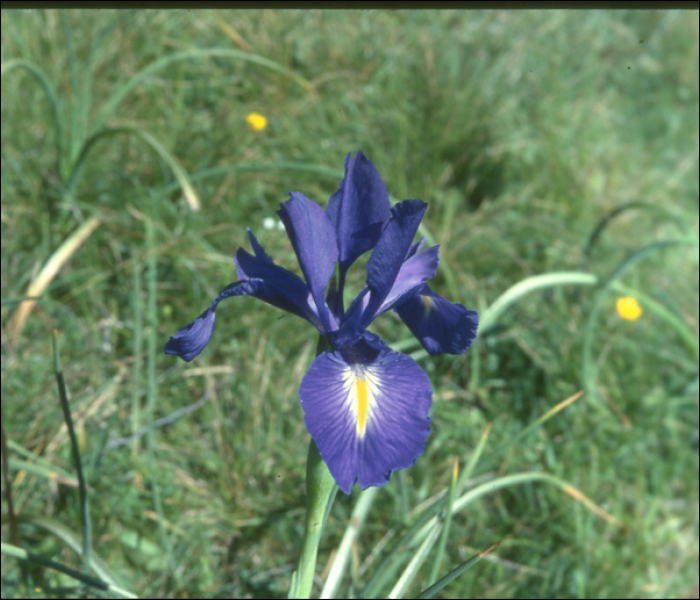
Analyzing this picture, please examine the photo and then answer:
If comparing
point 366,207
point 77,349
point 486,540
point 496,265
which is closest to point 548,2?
point 496,265

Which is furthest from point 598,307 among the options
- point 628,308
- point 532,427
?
point 532,427

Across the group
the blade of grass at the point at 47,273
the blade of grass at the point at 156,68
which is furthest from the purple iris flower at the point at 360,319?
the blade of grass at the point at 156,68

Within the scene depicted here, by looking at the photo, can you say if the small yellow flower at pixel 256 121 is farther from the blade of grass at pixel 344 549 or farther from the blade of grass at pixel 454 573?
the blade of grass at pixel 454 573

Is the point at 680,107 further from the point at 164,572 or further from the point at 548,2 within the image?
the point at 164,572

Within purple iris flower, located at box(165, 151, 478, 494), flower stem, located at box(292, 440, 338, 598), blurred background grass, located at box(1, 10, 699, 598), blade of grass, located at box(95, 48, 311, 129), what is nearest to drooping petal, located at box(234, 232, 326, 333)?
purple iris flower, located at box(165, 151, 478, 494)

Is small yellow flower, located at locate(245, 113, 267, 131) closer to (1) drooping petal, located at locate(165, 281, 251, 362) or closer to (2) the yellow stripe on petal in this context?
(1) drooping petal, located at locate(165, 281, 251, 362)

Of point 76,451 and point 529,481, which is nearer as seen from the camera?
point 76,451

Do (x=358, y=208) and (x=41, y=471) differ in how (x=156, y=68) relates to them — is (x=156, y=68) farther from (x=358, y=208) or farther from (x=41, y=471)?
(x=358, y=208)
